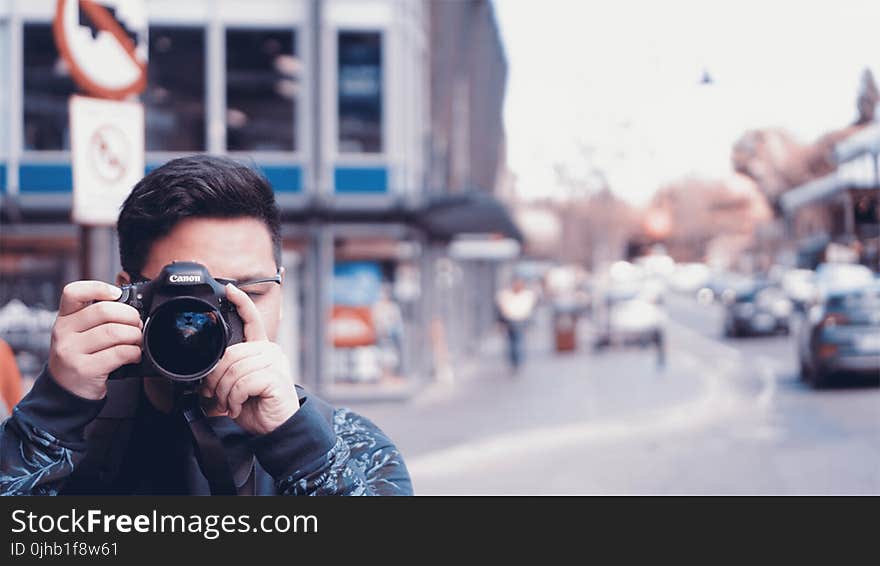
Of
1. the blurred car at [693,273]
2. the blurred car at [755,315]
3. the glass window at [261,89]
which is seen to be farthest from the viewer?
the blurred car at [755,315]

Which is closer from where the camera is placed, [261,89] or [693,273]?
[693,273]

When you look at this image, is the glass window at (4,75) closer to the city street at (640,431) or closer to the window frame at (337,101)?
the window frame at (337,101)

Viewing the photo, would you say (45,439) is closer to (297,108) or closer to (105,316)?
(105,316)

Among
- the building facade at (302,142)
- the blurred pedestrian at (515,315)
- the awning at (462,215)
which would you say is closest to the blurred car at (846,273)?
the building facade at (302,142)

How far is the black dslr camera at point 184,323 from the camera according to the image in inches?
60.7

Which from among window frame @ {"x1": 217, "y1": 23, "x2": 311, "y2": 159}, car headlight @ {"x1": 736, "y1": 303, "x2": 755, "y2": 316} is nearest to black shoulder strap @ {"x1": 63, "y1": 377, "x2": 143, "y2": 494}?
window frame @ {"x1": 217, "y1": 23, "x2": 311, "y2": 159}

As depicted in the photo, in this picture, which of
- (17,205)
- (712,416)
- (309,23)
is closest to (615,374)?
(712,416)

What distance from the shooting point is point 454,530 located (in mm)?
1580

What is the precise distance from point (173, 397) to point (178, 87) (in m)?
12.7

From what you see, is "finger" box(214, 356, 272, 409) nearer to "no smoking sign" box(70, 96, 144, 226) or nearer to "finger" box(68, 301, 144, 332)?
"finger" box(68, 301, 144, 332)

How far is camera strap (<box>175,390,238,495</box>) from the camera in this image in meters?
1.57

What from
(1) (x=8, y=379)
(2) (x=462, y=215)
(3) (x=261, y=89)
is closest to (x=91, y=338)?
(1) (x=8, y=379)

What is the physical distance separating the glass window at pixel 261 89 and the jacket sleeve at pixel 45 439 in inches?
505

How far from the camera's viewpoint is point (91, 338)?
156 cm
